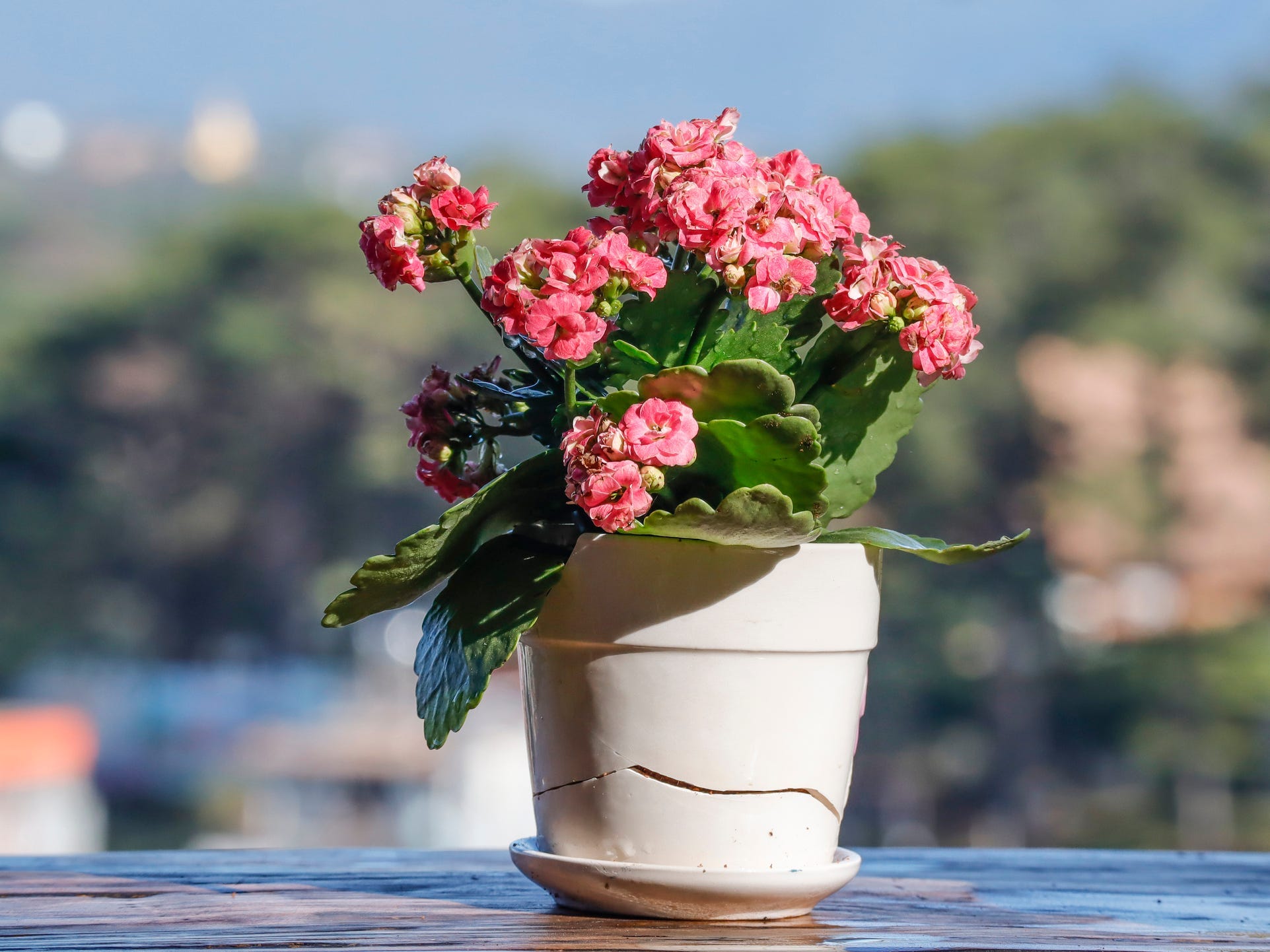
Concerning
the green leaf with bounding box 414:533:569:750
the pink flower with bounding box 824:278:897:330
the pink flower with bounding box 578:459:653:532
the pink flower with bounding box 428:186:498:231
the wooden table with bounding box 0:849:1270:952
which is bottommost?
the wooden table with bounding box 0:849:1270:952

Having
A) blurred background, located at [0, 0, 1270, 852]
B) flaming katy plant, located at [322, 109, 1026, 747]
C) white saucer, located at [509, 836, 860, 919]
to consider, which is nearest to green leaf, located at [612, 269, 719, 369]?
flaming katy plant, located at [322, 109, 1026, 747]

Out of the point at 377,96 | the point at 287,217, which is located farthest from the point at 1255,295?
the point at 377,96

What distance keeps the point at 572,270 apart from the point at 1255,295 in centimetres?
1041

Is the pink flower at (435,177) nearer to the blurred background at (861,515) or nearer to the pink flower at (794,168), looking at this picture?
the pink flower at (794,168)

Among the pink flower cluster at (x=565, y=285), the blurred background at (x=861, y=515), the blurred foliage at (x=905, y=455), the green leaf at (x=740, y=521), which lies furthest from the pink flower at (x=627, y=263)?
the blurred foliage at (x=905, y=455)

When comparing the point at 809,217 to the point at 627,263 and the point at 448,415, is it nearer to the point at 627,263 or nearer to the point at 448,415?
the point at 627,263

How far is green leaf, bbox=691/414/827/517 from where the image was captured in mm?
603

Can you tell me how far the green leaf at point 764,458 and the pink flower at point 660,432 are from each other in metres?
0.02

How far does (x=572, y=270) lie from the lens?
617 mm

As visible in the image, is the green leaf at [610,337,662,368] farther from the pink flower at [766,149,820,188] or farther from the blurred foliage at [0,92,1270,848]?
the blurred foliage at [0,92,1270,848]

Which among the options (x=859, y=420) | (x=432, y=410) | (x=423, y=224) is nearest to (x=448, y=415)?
(x=432, y=410)

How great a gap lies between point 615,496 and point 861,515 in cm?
812

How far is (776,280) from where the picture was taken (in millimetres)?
642

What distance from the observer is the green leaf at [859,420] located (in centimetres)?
69
